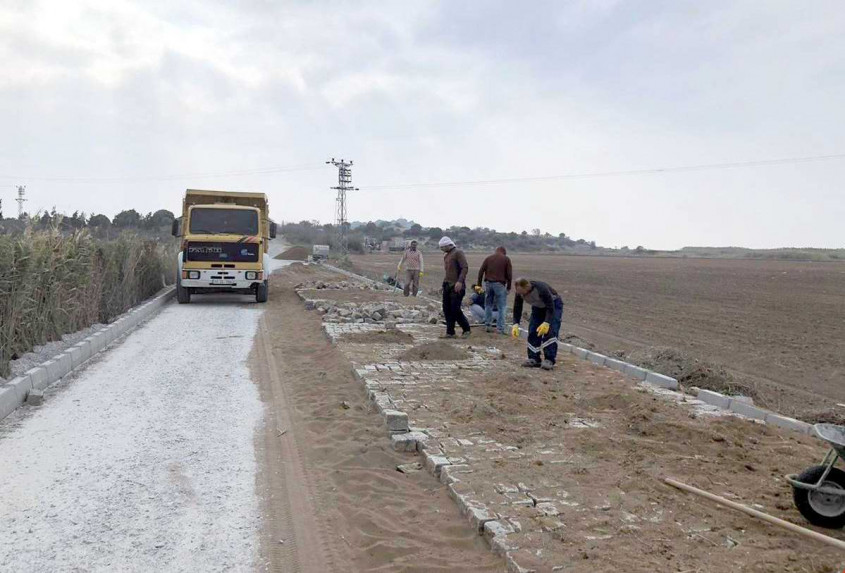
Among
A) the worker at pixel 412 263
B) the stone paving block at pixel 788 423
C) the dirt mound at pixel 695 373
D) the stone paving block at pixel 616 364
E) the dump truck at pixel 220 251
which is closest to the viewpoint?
the stone paving block at pixel 788 423

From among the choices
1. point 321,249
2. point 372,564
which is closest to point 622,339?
point 372,564

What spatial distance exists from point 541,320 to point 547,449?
3778mm

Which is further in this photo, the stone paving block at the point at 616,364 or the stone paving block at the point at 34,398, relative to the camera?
the stone paving block at the point at 616,364

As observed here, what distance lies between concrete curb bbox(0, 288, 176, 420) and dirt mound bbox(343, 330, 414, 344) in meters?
3.94

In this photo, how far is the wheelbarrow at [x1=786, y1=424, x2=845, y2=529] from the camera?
452 cm

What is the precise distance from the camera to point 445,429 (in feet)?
21.8

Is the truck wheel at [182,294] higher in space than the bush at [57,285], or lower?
lower

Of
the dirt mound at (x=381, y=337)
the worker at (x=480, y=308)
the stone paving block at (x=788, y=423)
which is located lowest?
the stone paving block at (x=788, y=423)

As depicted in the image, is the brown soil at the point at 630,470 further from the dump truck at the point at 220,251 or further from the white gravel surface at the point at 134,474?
the dump truck at the point at 220,251

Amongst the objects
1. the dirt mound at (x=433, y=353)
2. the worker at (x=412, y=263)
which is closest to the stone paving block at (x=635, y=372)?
the dirt mound at (x=433, y=353)

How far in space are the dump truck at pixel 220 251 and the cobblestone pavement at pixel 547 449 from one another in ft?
29.3

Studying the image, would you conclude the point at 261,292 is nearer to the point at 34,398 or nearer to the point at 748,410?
the point at 34,398

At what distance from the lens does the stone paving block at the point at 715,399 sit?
7762 mm

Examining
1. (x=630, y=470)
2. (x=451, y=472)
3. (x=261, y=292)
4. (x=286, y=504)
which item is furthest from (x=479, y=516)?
(x=261, y=292)
